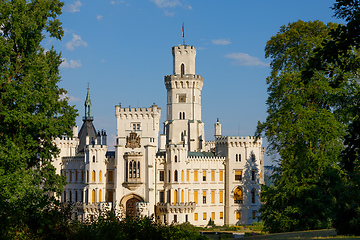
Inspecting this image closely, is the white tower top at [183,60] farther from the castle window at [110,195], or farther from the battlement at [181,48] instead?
the castle window at [110,195]

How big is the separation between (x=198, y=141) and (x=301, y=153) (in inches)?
2026

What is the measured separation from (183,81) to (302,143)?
51764 millimetres

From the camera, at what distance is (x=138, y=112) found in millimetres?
73188

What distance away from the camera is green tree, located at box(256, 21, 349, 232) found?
31.5 meters

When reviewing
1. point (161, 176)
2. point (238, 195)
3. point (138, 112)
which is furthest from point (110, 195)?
point (238, 195)

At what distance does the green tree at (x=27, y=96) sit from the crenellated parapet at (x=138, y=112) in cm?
4337

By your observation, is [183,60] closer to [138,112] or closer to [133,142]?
[138,112]

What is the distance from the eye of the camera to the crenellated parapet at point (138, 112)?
73.0m

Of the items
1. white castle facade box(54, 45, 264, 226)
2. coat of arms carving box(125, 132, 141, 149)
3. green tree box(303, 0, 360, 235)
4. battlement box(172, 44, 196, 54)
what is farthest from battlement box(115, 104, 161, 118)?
green tree box(303, 0, 360, 235)

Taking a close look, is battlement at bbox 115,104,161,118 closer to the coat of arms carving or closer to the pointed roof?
the coat of arms carving

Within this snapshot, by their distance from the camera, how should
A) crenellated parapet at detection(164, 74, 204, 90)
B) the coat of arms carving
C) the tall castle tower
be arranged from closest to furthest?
the coat of arms carving
the tall castle tower
crenellated parapet at detection(164, 74, 204, 90)

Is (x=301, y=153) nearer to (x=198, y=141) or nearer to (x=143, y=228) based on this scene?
(x=143, y=228)

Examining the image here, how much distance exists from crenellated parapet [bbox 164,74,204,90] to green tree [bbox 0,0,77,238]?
53.6 m

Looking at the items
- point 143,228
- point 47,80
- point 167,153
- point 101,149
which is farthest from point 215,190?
point 143,228
